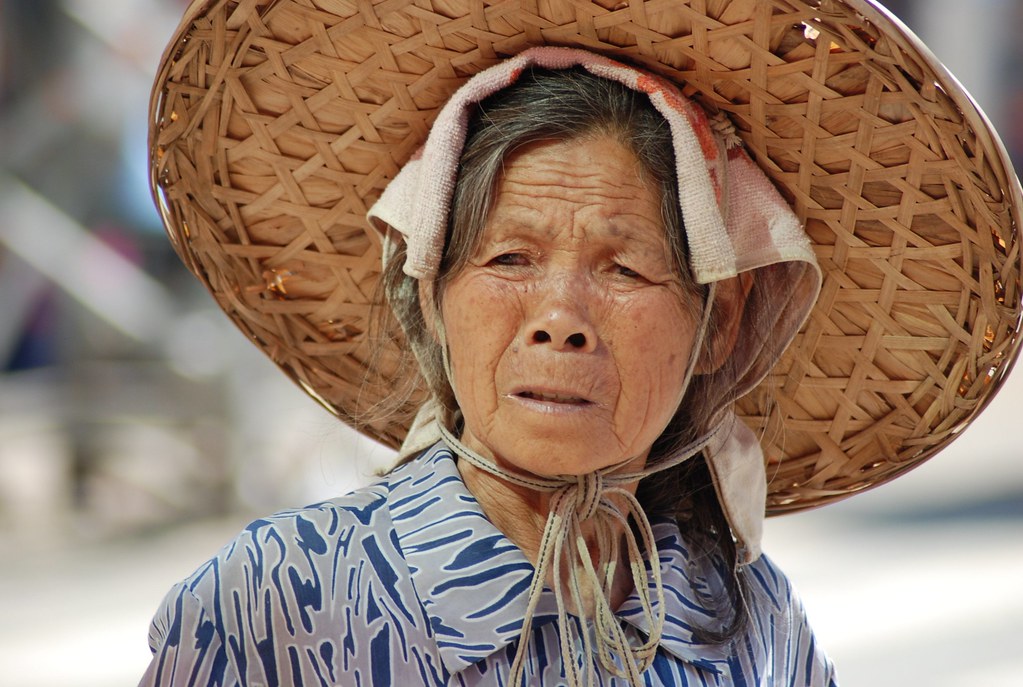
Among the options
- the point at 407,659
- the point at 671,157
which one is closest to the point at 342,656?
the point at 407,659

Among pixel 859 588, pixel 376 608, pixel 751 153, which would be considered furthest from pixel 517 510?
pixel 859 588

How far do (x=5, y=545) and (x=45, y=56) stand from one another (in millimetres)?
2677

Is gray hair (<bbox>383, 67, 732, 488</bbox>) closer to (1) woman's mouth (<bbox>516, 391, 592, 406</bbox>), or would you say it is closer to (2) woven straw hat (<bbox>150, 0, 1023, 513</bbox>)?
(2) woven straw hat (<bbox>150, 0, 1023, 513</bbox>)

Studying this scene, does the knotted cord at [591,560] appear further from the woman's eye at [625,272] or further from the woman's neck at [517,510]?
the woman's eye at [625,272]

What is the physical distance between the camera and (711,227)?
140cm

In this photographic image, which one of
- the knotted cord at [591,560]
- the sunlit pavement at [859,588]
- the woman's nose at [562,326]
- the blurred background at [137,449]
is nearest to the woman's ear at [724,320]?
the knotted cord at [591,560]

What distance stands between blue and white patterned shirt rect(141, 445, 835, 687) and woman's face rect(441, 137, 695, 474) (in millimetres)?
119

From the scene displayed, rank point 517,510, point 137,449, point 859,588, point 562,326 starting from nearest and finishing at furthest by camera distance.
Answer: point 562,326 → point 517,510 → point 859,588 → point 137,449

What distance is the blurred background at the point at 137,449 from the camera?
199 inches

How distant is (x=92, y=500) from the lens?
6227 millimetres

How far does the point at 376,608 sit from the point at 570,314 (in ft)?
1.22

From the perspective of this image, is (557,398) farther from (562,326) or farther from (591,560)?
(591,560)

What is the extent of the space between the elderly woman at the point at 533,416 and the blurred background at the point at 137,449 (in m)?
3.33

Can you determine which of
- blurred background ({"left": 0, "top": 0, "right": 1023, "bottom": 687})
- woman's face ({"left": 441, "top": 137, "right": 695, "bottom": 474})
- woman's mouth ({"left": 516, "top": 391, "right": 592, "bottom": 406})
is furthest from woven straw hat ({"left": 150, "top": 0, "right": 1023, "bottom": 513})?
blurred background ({"left": 0, "top": 0, "right": 1023, "bottom": 687})
